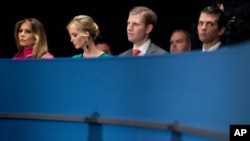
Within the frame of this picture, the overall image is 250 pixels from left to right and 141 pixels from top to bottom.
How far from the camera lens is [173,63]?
338 cm

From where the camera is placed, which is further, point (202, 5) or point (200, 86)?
point (202, 5)

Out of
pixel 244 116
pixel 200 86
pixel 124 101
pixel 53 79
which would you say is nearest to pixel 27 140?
pixel 53 79

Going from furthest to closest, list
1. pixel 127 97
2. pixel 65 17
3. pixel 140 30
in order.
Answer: pixel 65 17 → pixel 140 30 → pixel 127 97

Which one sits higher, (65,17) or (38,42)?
(65,17)

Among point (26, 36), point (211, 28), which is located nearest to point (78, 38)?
point (26, 36)

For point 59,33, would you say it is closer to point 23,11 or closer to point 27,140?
point 23,11

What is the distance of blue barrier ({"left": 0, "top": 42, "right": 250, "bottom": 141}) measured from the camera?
9.31 feet

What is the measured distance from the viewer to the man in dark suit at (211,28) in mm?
4055

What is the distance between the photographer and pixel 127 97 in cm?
377

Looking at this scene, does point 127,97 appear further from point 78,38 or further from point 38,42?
point 38,42

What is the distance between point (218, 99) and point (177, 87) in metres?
0.46

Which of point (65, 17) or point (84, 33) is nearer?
point (84, 33)

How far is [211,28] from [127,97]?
759 millimetres

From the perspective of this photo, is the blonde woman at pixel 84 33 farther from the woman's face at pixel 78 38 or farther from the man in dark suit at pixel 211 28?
the man in dark suit at pixel 211 28
